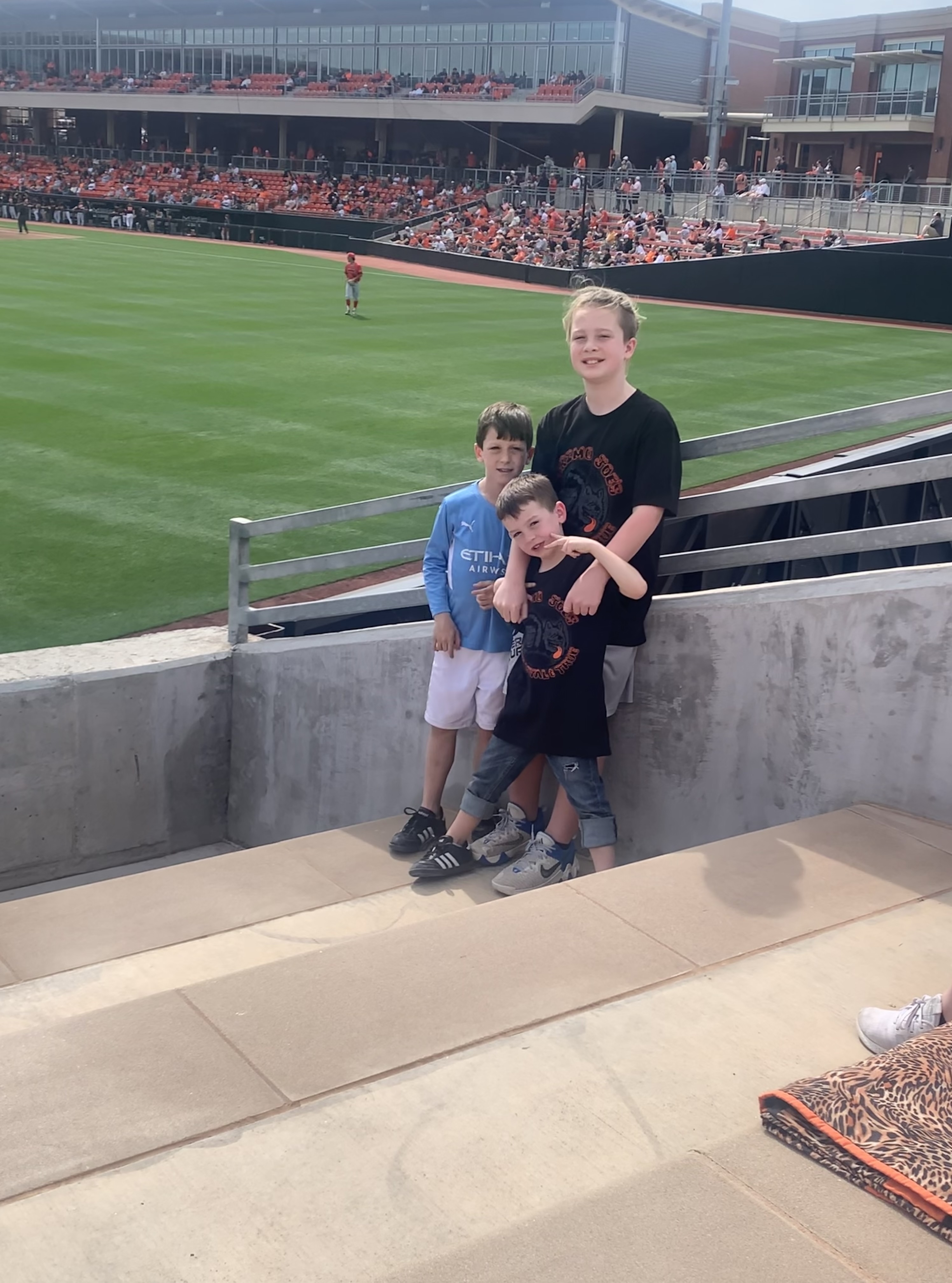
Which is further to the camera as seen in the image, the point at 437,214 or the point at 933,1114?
the point at 437,214

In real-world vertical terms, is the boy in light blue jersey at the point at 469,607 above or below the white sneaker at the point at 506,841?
above

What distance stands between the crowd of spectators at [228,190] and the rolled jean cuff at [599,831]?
49.1 metres

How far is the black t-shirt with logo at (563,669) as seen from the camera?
14.8ft

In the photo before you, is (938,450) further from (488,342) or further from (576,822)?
(488,342)

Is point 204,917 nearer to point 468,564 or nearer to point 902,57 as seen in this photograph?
point 468,564

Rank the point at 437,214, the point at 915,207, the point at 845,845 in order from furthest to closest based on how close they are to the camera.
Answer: the point at 437,214 → the point at 915,207 → the point at 845,845

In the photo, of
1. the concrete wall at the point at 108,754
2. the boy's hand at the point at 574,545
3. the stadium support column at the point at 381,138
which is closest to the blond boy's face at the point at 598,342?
the boy's hand at the point at 574,545

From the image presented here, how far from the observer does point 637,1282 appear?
217 cm

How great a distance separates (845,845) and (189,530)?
254 inches

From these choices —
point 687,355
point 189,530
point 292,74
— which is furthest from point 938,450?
point 292,74

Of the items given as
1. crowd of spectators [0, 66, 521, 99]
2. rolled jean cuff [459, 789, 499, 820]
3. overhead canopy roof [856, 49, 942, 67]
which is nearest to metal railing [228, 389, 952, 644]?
rolled jean cuff [459, 789, 499, 820]

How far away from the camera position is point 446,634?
16.4 ft

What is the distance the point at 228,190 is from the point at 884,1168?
6348cm

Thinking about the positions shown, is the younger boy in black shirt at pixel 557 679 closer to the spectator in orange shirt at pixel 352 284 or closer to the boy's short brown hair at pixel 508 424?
the boy's short brown hair at pixel 508 424
